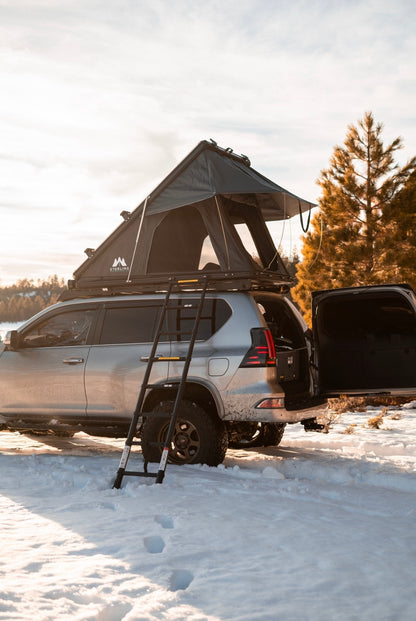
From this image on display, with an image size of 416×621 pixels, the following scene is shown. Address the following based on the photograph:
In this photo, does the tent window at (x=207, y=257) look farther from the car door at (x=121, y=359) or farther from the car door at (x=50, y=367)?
the car door at (x=50, y=367)

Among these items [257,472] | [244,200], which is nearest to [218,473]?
[257,472]

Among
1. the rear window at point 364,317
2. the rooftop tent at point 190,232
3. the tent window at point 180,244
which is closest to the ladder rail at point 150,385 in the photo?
the rooftop tent at point 190,232

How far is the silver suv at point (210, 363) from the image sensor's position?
6.94m

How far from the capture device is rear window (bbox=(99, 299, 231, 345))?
720cm

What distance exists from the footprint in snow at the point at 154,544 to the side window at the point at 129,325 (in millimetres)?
3140

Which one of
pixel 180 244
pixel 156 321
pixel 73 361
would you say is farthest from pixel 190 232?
pixel 73 361

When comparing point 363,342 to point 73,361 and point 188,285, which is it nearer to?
point 188,285

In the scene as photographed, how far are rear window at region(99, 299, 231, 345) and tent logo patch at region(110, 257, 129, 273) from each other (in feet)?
1.95

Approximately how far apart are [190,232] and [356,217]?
623 inches

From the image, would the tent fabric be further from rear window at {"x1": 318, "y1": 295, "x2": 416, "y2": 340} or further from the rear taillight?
the rear taillight

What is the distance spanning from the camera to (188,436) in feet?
23.4

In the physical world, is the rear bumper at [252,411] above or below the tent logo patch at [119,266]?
below

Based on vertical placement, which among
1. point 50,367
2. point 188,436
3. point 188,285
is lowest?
point 188,436

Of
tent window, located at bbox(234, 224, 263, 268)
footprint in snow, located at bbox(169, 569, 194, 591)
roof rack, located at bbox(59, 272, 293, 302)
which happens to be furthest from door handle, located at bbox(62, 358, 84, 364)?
footprint in snow, located at bbox(169, 569, 194, 591)
